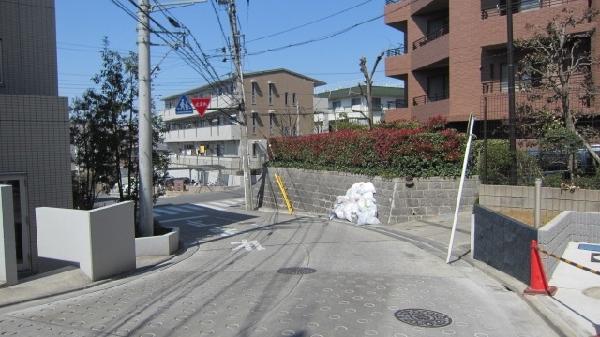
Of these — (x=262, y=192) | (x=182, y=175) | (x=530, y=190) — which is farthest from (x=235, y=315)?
(x=182, y=175)

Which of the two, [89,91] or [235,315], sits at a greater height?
[89,91]

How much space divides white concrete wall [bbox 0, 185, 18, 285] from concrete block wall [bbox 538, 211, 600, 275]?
8.45 metres

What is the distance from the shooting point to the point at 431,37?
28859mm

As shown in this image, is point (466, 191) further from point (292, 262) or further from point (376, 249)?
point (292, 262)

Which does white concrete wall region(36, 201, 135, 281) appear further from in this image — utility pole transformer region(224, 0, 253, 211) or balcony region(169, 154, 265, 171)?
balcony region(169, 154, 265, 171)

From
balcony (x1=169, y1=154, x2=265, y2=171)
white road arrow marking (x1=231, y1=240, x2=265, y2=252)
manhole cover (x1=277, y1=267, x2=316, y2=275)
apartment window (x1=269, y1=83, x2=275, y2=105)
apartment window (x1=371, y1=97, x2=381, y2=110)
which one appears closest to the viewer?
manhole cover (x1=277, y1=267, x2=316, y2=275)

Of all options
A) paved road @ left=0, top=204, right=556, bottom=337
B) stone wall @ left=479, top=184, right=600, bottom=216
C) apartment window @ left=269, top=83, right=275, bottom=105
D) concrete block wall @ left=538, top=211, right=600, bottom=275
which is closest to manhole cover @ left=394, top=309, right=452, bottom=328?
paved road @ left=0, top=204, right=556, bottom=337

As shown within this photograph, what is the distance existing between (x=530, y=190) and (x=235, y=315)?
7421 millimetres

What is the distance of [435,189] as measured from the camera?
1772 centimetres

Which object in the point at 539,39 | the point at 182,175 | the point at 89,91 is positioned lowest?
the point at 182,175

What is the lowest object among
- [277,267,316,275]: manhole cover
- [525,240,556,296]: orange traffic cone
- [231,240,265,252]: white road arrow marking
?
[231,240,265,252]: white road arrow marking

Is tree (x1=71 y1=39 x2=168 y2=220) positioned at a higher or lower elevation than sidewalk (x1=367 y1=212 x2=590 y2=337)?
higher

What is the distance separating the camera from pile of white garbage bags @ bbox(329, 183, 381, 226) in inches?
710

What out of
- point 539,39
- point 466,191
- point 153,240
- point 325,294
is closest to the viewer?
point 325,294
